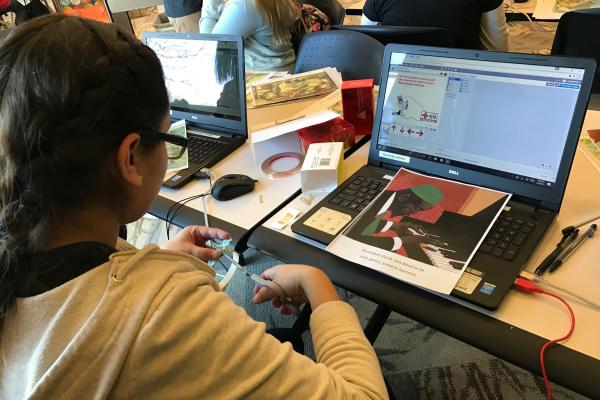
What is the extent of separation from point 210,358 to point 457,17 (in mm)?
2083

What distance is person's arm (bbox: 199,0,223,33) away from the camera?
230 cm

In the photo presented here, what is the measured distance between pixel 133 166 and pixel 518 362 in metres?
0.61

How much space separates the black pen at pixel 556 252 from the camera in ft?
2.59

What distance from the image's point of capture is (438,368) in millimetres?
1552

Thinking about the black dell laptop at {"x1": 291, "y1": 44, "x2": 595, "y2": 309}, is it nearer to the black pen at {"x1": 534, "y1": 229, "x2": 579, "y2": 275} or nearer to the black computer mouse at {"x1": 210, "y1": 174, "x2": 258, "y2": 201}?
the black pen at {"x1": 534, "y1": 229, "x2": 579, "y2": 275}

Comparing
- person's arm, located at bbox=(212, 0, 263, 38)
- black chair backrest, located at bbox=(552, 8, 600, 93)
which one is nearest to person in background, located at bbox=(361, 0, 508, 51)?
black chair backrest, located at bbox=(552, 8, 600, 93)

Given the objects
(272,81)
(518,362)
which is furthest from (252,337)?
(272,81)

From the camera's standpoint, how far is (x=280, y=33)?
206 centimetres

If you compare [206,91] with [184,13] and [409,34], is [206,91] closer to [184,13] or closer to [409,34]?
[409,34]

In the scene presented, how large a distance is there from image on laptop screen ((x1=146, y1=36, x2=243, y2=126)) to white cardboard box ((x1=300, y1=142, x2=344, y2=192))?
1.08 feet

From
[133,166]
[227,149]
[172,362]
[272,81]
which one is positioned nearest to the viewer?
[172,362]

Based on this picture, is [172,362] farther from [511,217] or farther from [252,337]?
[511,217]

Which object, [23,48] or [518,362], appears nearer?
[23,48]

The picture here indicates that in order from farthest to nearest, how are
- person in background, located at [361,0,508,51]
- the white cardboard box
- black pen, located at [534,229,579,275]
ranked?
person in background, located at [361,0,508,51] → the white cardboard box → black pen, located at [534,229,579,275]
